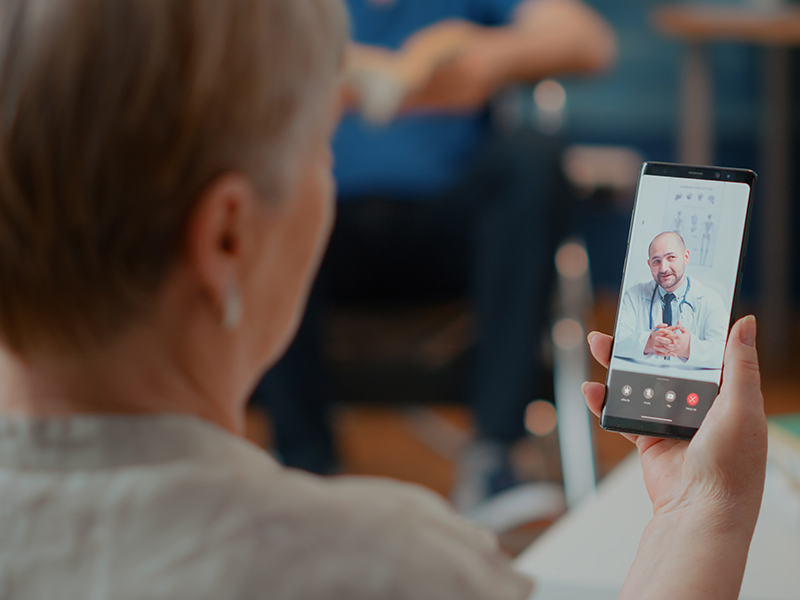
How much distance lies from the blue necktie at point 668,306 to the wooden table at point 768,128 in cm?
210

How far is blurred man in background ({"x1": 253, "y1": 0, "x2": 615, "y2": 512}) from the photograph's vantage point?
1.42m

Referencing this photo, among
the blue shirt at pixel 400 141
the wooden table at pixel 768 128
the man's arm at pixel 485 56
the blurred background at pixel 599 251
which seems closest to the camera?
the man's arm at pixel 485 56

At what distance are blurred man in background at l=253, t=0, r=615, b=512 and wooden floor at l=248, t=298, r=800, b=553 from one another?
125 millimetres

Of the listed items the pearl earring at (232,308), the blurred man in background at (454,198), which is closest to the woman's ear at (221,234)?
the pearl earring at (232,308)

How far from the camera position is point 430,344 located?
1475mm

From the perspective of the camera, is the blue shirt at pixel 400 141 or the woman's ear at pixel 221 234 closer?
the woman's ear at pixel 221 234

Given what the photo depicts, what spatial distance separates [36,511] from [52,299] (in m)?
0.09

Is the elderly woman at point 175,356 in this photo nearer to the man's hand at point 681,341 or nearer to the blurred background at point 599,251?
the man's hand at point 681,341

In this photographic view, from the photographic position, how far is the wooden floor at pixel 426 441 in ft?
5.56

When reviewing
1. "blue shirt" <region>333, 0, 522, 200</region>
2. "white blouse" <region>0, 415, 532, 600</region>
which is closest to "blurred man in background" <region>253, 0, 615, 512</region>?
"blue shirt" <region>333, 0, 522, 200</region>

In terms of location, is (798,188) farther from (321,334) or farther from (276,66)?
(276,66)

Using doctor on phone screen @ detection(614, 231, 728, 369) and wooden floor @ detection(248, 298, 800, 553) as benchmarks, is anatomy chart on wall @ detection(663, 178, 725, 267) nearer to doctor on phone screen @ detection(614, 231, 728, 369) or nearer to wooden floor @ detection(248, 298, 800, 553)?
doctor on phone screen @ detection(614, 231, 728, 369)

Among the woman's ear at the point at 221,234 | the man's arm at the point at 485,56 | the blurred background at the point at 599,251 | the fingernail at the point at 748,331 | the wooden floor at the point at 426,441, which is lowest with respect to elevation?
the wooden floor at the point at 426,441

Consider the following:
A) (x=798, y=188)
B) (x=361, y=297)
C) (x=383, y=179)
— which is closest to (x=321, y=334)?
(x=361, y=297)
